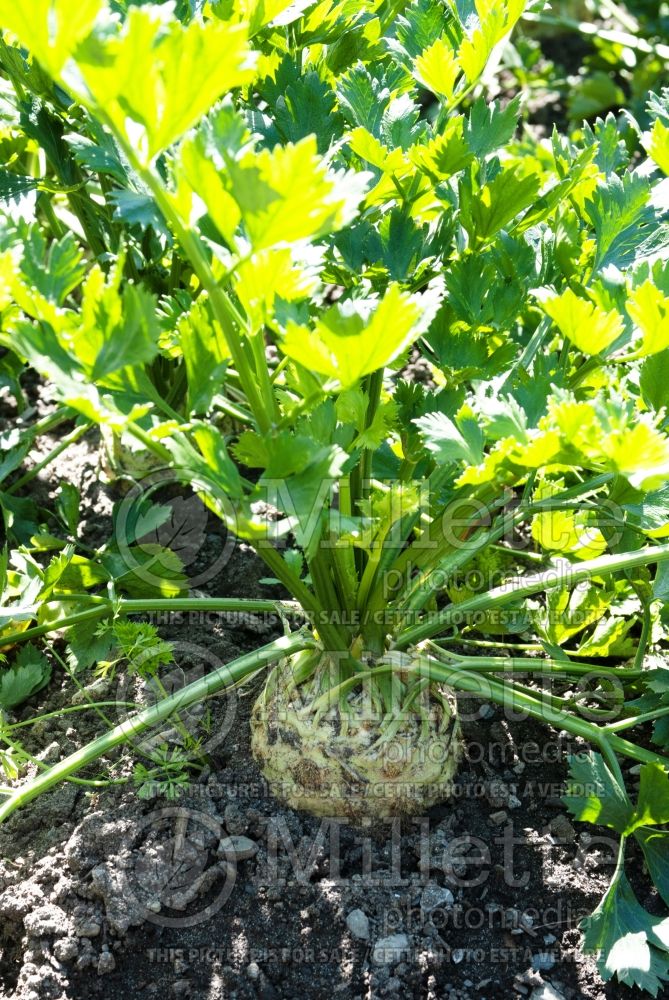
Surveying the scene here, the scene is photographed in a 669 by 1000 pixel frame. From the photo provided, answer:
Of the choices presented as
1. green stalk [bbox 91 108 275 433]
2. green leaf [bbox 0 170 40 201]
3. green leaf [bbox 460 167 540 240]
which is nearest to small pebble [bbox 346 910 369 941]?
green stalk [bbox 91 108 275 433]

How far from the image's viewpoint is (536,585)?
3.99 feet

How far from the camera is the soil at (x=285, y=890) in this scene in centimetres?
118

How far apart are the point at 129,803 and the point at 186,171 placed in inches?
31.3

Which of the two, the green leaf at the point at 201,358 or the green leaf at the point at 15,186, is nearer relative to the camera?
the green leaf at the point at 201,358

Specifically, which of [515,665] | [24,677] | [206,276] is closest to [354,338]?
[206,276]

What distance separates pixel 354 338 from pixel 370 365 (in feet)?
0.12

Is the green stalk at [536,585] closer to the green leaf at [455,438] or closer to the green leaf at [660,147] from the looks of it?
the green leaf at [455,438]

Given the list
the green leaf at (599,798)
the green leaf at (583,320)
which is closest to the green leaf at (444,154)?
the green leaf at (583,320)

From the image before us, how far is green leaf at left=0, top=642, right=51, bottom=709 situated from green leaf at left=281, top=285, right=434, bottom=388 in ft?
2.35

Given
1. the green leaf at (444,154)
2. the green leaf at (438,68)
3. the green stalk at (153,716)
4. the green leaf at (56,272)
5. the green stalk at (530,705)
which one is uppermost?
the green leaf at (438,68)

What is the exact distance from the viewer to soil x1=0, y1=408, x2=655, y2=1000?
1185 mm

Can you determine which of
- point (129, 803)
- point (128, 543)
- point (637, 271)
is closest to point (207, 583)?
point (128, 543)

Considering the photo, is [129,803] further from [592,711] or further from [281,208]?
[281,208]

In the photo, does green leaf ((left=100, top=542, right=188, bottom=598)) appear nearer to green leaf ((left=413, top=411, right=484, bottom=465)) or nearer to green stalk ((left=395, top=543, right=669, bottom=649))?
→ green stalk ((left=395, top=543, right=669, bottom=649))
